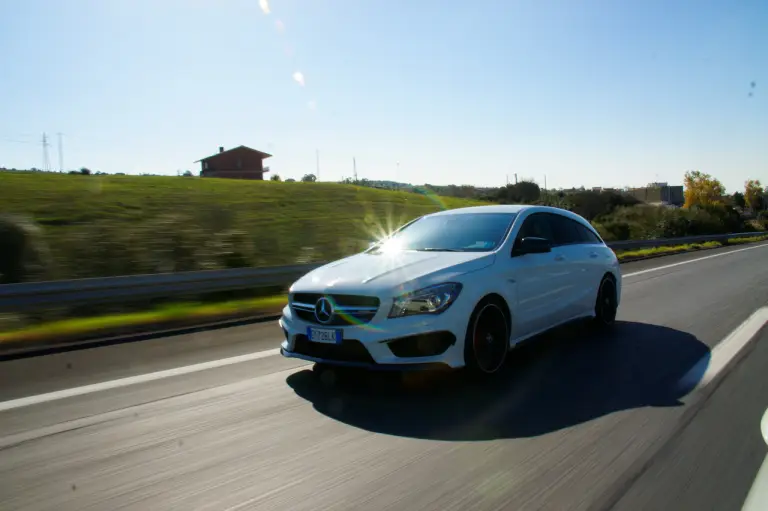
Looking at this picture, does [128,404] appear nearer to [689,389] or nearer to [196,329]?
[196,329]

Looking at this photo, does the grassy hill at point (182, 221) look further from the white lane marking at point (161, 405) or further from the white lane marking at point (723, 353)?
the white lane marking at point (723, 353)

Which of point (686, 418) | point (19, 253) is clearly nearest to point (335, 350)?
point (686, 418)

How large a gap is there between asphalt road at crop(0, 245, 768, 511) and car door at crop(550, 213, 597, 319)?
2.80ft

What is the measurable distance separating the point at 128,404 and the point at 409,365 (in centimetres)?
222

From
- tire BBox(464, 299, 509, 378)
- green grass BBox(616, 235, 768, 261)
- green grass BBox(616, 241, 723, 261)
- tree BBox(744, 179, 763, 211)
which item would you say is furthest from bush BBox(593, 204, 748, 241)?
tree BBox(744, 179, 763, 211)

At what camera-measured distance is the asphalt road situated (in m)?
3.33

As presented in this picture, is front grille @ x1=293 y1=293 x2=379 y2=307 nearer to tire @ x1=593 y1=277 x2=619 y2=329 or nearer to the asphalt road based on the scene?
the asphalt road

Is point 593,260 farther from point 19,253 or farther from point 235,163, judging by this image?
point 235,163

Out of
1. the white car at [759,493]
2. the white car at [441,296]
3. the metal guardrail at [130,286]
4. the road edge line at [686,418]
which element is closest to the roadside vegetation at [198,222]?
the metal guardrail at [130,286]

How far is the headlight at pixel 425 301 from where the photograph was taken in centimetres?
499

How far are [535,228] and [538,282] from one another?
77 centimetres

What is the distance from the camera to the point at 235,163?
92.1 metres

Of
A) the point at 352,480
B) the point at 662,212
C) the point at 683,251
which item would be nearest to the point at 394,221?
the point at 683,251

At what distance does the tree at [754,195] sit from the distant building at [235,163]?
402 feet
